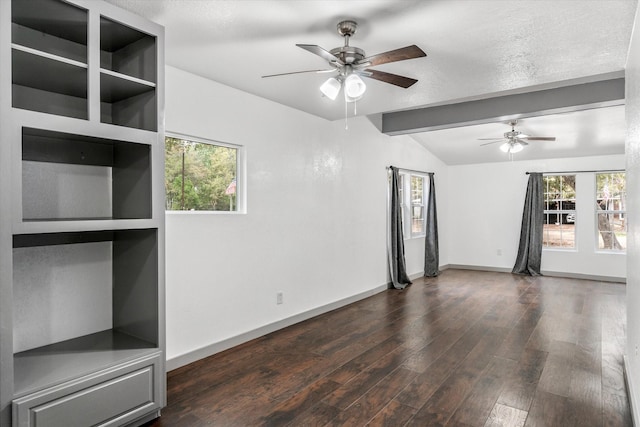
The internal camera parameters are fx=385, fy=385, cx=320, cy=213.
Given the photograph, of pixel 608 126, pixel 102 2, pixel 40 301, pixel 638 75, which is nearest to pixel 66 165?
pixel 40 301

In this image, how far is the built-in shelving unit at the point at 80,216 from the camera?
6.26ft

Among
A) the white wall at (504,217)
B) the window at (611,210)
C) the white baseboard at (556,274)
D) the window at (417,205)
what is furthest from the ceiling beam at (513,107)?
the white baseboard at (556,274)

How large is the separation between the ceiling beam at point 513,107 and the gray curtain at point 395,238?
3.23 ft

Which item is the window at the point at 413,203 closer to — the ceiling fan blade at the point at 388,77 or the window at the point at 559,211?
the window at the point at 559,211

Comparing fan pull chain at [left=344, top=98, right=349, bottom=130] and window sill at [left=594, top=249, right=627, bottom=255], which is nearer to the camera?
fan pull chain at [left=344, top=98, right=349, bottom=130]

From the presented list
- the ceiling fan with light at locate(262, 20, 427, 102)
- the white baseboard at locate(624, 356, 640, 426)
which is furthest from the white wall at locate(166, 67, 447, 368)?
the white baseboard at locate(624, 356, 640, 426)

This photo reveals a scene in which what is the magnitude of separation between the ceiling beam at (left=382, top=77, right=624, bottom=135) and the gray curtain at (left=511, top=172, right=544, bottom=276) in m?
3.37

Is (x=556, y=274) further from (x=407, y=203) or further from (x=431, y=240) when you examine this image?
(x=407, y=203)

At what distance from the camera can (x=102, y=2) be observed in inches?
85.6

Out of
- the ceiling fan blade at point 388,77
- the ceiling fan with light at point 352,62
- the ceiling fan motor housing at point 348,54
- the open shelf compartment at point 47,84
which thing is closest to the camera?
the open shelf compartment at point 47,84

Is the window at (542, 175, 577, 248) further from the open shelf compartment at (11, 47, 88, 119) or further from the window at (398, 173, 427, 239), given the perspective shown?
the open shelf compartment at (11, 47, 88, 119)

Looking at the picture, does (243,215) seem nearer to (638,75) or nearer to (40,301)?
(40,301)

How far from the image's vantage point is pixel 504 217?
8.14 meters

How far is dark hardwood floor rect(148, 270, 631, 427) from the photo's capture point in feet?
8.29
